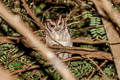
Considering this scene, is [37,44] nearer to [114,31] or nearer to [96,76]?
[114,31]

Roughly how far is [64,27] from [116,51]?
199 centimetres

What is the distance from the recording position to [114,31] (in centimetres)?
195

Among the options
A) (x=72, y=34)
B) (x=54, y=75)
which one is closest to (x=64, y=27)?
(x=72, y=34)

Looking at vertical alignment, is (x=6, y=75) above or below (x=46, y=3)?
above

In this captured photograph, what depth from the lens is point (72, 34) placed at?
4023 mm

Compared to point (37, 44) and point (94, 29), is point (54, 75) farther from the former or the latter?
point (37, 44)

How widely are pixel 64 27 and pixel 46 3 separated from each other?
541 millimetres

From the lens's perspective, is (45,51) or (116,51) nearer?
(45,51)

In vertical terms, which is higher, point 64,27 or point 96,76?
point 64,27

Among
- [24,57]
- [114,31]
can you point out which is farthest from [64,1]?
[114,31]

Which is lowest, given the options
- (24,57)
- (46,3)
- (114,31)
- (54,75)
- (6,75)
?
(54,75)

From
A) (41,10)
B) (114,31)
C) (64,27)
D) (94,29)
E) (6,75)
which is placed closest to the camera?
(6,75)

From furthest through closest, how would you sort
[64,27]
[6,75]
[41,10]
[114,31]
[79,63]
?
[41,10] < [64,27] < [79,63] < [114,31] < [6,75]

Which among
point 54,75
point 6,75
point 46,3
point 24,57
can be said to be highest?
point 6,75
